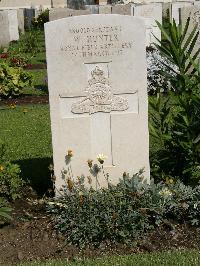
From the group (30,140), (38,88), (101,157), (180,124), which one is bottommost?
(38,88)

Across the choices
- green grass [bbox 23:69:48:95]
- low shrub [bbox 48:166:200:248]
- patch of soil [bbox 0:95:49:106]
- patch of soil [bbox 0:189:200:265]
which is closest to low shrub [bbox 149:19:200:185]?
low shrub [bbox 48:166:200:248]

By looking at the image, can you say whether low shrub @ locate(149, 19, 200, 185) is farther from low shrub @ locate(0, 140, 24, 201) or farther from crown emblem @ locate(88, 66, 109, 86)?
low shrub @ locate(0, 140, 24, 201)

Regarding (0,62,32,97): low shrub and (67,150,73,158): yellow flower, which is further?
(0,62,32,97): low shrub

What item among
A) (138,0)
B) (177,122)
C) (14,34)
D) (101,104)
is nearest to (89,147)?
(101,104)

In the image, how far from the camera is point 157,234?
16.9 feet

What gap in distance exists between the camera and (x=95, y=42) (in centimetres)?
535

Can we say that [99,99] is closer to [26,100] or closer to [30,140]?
[30,140]

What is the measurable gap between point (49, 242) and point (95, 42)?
1.74 meters

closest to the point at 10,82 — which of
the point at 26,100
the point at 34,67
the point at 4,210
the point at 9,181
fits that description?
the point at 26,100

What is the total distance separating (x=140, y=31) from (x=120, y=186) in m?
1.34

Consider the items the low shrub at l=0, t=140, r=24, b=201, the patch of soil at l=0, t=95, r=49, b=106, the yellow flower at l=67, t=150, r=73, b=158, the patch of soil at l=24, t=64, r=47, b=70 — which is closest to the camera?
the yellow flower at l=67, t=150, r=73, b=158

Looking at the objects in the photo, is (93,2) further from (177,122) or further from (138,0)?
(177,122)

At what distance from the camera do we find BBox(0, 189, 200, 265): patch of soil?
493 centimetres

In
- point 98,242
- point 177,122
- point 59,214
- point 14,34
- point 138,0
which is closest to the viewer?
point 98,242
